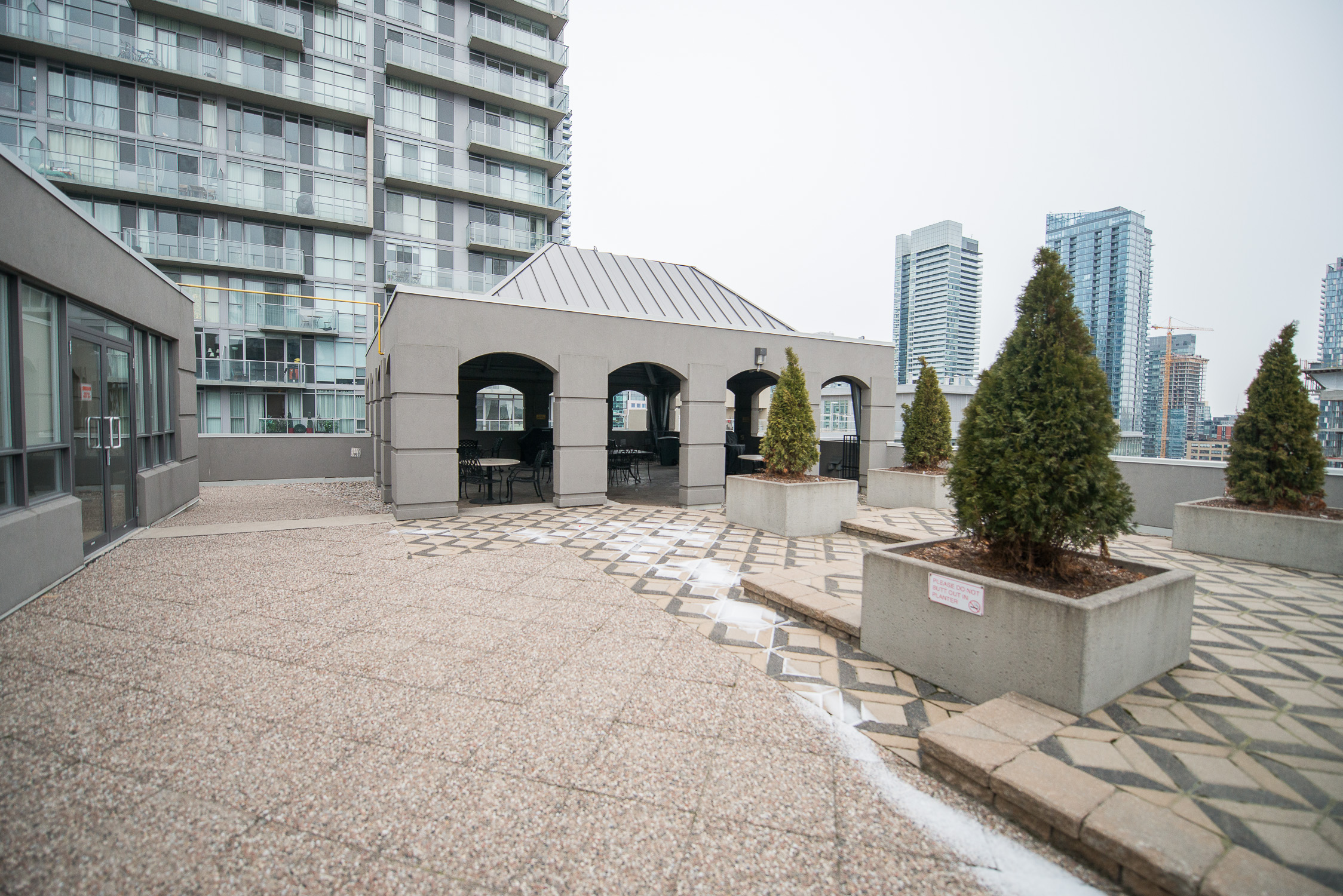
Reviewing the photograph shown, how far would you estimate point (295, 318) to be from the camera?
23.7 m

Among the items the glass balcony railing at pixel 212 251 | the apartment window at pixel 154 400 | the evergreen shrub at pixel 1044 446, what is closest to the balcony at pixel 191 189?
the glass balcony railing at pixel 212 251

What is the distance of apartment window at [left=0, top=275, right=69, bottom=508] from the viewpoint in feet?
14.3

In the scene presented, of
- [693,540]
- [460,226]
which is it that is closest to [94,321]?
[693,540]

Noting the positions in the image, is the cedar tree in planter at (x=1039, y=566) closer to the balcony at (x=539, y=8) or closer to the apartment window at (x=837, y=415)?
the apartment window at (x=837, y=415)

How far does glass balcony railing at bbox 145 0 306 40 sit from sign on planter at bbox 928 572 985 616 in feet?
101

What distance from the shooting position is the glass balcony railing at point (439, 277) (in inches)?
995

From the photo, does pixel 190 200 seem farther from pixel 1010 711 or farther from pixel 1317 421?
pixel 1317 421

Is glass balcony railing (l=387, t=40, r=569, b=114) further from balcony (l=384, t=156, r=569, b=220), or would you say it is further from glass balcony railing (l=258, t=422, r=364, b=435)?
glass balcony railing (l=258, t=422, r=364, b=435)

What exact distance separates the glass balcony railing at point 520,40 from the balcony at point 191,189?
9.87 metres

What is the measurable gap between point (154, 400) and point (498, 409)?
57.1 feet

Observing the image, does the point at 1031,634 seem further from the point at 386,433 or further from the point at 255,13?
the point at 255,13

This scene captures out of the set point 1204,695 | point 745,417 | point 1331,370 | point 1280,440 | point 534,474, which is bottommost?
point 1204,695

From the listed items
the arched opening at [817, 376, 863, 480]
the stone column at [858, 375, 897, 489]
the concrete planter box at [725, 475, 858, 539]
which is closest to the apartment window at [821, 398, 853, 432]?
the arched opening at [817, 376, 863, 480]

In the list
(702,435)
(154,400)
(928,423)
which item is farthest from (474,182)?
(928,423)
